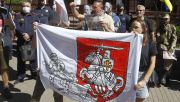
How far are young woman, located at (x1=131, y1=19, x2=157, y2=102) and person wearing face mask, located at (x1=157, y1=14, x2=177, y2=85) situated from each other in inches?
158

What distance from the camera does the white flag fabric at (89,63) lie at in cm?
524

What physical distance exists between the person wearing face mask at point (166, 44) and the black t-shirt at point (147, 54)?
401 cm

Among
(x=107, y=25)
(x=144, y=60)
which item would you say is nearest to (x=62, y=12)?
(x=107, y=25)

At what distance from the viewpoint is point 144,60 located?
519cm

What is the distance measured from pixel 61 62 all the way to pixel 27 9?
3.25 metres

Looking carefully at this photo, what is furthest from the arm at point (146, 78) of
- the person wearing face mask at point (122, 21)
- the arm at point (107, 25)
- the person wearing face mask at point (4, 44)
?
the person wearing face mask at point (122, 21)

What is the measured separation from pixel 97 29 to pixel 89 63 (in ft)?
2.00

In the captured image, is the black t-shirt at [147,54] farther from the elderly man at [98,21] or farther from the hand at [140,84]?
the elderly man at [98,21]

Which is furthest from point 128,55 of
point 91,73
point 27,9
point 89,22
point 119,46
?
point 27,9

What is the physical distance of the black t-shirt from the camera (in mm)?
5145

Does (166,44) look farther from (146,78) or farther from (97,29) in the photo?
(146,78)

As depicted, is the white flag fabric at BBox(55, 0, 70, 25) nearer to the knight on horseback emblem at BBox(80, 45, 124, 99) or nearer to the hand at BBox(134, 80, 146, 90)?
the knight on horseback emblem at BBox(80, 45, 124, 99)

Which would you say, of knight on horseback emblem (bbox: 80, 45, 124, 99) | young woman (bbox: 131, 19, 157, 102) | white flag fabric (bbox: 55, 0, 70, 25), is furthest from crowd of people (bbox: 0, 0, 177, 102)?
knight on horseback emblem (bbox: 80, 45, 124, 99)

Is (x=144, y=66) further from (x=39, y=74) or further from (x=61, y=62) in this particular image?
(x=39, y=74)
